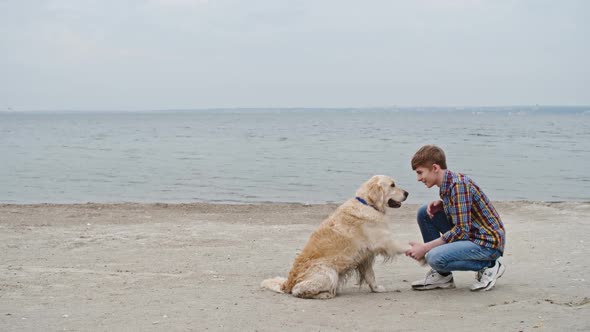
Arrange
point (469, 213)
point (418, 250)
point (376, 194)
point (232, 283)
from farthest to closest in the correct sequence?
point (232, 283) → point (376, 194) → point (418, 250) → point (469, 213)

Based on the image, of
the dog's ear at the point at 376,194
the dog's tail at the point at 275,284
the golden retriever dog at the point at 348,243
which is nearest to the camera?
the golden retriever dog at the point at 348,243

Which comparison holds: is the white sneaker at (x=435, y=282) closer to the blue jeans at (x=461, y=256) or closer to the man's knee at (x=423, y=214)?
the blue jeans at (x=461, y=256)

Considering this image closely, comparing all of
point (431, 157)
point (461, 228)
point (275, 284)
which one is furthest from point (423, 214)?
point (275, 284)

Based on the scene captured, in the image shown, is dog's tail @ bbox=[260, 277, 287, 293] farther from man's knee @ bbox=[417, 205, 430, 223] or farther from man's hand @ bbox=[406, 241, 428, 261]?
man's knee @ bbox=[417, 205, 430, 223]

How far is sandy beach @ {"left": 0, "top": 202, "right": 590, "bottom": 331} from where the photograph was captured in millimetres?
5410

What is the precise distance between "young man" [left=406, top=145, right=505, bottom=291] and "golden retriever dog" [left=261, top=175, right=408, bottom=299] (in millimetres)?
404

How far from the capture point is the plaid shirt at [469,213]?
5.87m

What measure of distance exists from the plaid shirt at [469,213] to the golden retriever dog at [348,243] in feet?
2.02

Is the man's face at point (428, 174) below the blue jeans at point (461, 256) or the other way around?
the other way around

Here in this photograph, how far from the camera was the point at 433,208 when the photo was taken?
20.7ft

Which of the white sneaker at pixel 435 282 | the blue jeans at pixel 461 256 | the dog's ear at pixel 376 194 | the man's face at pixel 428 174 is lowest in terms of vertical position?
the white sneaker at pixel 435 282

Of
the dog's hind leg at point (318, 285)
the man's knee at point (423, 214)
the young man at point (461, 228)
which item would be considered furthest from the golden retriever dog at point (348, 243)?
the young man at point (461, 228)

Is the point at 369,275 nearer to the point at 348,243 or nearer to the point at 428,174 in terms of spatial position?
the point at 348,243

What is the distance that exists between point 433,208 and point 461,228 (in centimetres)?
41
